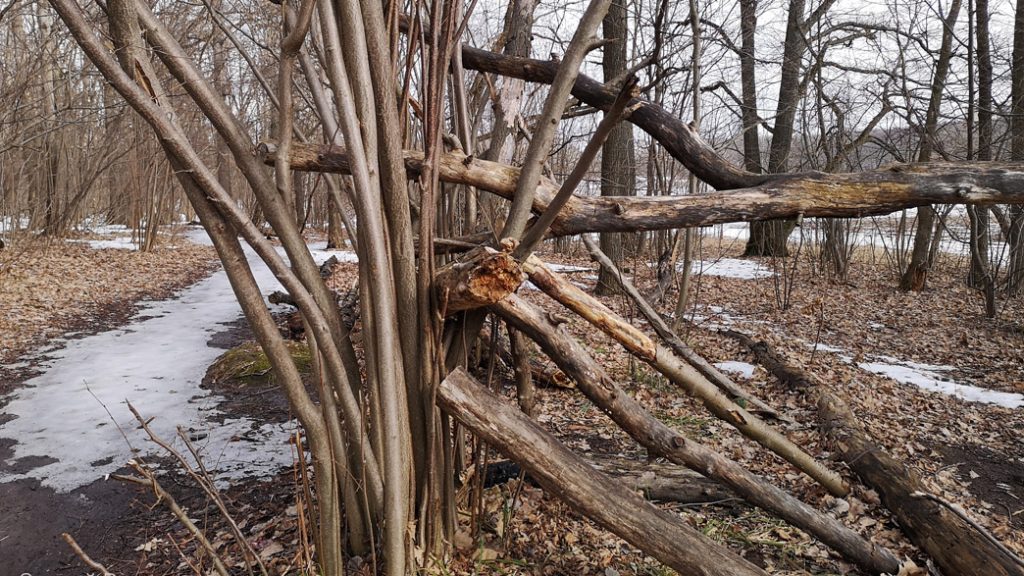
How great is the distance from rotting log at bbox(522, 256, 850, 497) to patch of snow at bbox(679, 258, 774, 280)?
771 centimetres

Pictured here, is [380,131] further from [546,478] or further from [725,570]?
[725,570]

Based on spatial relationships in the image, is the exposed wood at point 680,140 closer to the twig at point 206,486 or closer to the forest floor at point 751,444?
the forest floor at point 751,444

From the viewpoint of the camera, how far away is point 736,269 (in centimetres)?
1229

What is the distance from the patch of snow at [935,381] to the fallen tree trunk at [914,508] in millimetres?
1478

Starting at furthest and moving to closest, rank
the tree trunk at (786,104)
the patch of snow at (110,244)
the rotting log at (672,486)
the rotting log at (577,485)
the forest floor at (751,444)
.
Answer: the patch of snow at (110,244) < the tree trunk at (786,104) < the rotting log at (672,486) < the forest floor at (751,444) < the rotting log at (577,485)

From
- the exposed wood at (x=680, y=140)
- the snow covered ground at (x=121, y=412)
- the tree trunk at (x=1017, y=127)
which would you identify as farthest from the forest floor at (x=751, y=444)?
the exposed wood at (x=680, y=140)

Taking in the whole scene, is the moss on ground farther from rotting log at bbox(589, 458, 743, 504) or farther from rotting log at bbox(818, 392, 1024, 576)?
rotting log at bbox(818, 392, 1024, 576)

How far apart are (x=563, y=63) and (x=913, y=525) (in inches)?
118

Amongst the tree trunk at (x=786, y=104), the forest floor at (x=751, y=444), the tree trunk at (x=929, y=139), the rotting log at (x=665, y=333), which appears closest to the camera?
the forest floor at (x=751, y=444)

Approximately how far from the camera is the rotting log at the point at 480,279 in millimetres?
2037

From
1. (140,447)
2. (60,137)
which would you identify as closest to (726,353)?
(140,447)

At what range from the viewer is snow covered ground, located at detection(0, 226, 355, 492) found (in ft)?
13.1

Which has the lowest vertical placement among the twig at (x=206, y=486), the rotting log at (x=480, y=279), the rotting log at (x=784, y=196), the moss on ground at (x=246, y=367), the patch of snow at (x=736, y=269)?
the moss on ground at (x=246, y=367)

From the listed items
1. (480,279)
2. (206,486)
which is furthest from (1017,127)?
(206,486)
